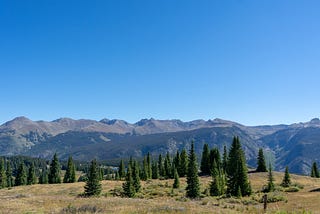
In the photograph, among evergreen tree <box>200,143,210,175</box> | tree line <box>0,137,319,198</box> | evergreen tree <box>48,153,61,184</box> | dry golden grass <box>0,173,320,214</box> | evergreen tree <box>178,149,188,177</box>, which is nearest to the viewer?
dry golden grass <box>0,173,320,214</box>

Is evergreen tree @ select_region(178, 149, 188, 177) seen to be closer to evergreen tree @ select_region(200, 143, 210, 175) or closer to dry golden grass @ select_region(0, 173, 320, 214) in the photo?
evergreen tree @ select_region(200, 143, 210, 175)

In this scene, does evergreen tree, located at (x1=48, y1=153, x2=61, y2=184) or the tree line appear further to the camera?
evergreen tree, located at (x1=48, y1=153, x2=61, y2=184)

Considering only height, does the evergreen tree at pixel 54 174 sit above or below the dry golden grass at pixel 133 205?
below

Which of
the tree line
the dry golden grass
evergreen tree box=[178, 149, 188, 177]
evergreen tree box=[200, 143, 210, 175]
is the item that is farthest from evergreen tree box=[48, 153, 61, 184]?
the dry golden grass

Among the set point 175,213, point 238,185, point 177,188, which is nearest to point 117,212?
point 175,213

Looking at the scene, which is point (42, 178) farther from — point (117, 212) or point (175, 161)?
point (117, 212)

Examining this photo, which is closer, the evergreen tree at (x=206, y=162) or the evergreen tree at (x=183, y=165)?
the evergreen tree at (x=183, y=165)

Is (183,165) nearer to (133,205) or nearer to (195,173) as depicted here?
(195,173)

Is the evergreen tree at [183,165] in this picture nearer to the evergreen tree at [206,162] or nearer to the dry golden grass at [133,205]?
the evergreen tree at [206,162]

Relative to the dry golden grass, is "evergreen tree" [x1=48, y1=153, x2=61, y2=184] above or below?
below

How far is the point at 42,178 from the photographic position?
140 meters

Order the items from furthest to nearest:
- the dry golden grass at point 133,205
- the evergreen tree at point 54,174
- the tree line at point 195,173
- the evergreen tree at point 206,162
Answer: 1. the evergreen tree at point 54,174
2. the evergreen tree at point 206,162
3. the tree line at point 195,173
4. the dry golden grass at point 133,205

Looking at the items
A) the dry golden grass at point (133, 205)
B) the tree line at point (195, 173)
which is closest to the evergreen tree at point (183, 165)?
the tree line at point (195, 173)

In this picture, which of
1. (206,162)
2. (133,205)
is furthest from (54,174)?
→ (133,205)
